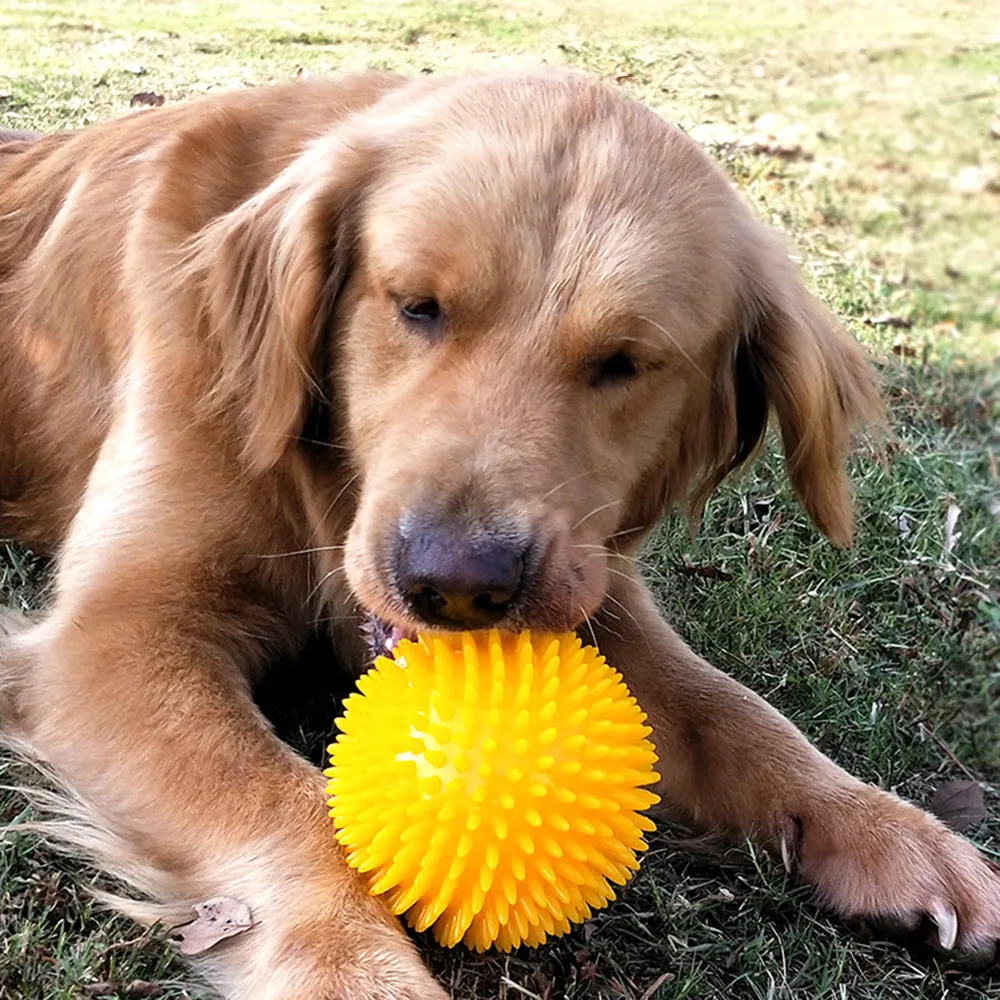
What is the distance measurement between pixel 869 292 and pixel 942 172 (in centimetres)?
271

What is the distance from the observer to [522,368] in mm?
2424

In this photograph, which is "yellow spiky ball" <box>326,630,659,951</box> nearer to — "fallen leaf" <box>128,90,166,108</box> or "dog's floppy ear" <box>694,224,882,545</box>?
"dog's floppy ear" <box>694,224,882,545</box>

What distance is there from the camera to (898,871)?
101 inches

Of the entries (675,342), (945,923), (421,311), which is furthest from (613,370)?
(945,923)

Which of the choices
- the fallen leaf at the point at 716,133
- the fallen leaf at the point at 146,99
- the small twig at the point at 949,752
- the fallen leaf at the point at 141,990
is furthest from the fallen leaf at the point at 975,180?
the fallen leaf at the point at 141,990

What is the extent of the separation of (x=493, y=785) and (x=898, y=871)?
1.07 metres

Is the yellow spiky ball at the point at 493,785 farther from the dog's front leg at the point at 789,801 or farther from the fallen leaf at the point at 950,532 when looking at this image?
the fallen leaf at the point at 950,532

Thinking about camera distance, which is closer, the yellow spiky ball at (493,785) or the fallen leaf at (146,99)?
the yellow spiky ball at (493,785)

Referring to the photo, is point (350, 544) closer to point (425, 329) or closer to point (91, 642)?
point (425, 329)

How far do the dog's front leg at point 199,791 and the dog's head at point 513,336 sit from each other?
0.43 m

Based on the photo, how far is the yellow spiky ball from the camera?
6.57 feet

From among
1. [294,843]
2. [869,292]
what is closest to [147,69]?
[869,292]

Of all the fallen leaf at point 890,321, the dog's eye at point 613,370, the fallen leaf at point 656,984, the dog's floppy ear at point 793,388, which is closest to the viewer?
the fallen leaf at point 656,984

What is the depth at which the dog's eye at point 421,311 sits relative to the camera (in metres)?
2.51
